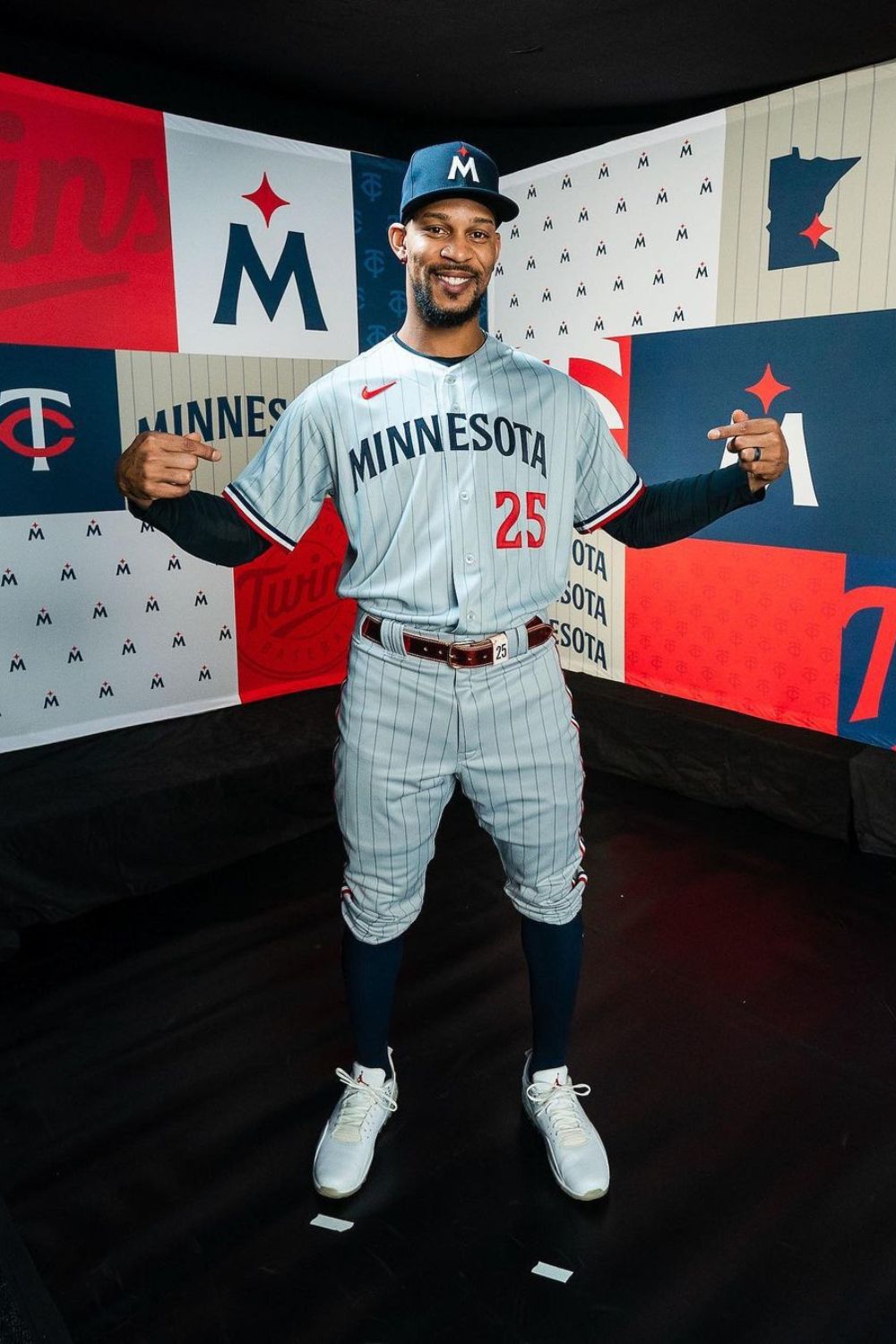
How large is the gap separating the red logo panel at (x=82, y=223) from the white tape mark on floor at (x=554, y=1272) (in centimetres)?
233

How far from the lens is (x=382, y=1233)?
4.96ft

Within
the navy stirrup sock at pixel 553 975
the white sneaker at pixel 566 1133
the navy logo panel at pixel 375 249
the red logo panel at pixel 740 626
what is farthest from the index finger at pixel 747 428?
the navy logo panel at pixel 375 249

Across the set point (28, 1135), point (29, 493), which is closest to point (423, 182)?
point (29, 493)

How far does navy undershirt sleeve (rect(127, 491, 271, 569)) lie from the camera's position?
1.44 meters

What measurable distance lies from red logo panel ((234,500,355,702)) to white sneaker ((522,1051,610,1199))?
1695mm

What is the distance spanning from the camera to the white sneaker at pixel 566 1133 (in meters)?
1.57

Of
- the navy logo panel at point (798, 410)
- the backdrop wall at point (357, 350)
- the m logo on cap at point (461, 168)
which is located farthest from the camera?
the navy logo panel at point (798, 410)


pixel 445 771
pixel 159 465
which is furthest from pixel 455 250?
pixel 445 771

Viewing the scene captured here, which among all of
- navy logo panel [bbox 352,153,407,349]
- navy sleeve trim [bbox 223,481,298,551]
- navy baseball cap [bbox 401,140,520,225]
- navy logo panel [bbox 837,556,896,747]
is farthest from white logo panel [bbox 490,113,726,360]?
navy sleeve trim [bbox 223,481,298,551]

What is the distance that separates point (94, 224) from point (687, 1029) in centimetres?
240

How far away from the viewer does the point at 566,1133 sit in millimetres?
1637

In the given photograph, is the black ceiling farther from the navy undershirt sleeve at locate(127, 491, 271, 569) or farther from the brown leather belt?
the brown leather belt

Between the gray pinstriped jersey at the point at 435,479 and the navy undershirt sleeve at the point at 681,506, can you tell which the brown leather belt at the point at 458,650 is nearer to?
the gray pinstriped jersey at the point at 435,479

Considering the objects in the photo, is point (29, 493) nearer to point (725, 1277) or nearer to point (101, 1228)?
point (101, 1228)
